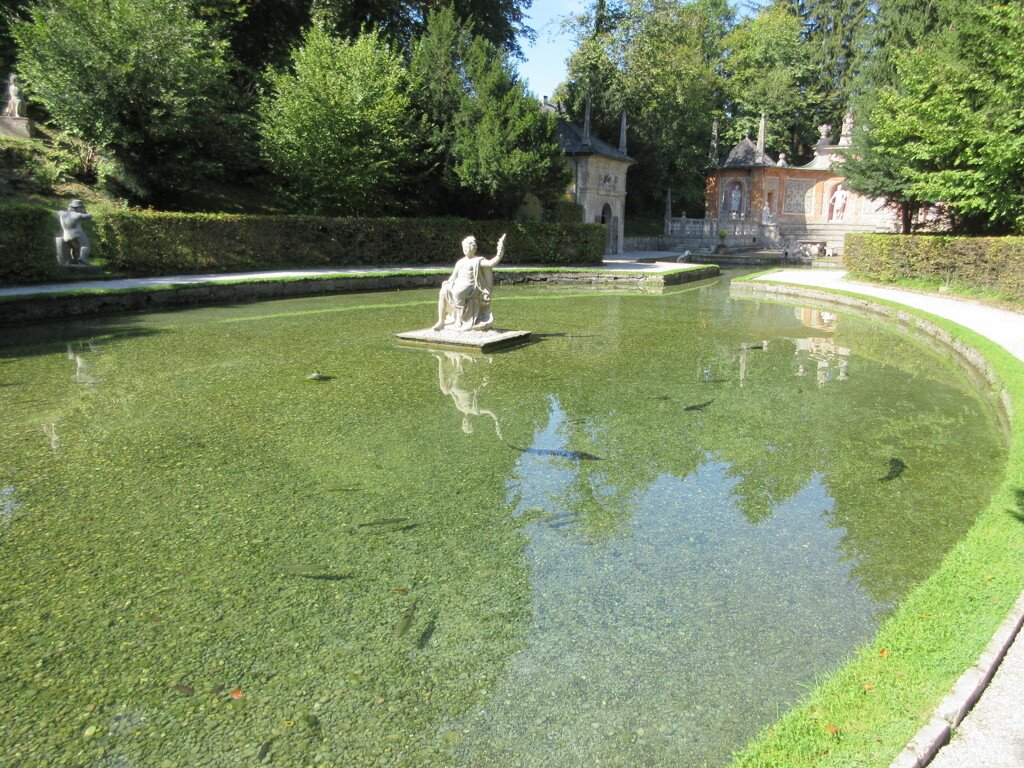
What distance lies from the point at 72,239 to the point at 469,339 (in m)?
10.3

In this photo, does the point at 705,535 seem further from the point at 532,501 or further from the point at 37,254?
the point at 37,254

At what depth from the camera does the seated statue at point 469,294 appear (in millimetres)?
10023

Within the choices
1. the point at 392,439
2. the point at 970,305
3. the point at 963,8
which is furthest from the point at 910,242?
the point at 392,439

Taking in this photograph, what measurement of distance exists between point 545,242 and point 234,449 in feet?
66.1

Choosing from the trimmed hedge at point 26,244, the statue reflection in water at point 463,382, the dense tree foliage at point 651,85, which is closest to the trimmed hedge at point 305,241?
the trimmed hedge at point 26,244

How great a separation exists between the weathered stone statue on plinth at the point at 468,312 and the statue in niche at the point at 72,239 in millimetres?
9045

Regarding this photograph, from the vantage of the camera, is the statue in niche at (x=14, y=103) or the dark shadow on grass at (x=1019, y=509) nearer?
the dark shadow on grass at (x=1019, y=509)

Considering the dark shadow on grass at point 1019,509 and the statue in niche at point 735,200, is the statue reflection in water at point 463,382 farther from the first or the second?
the statue in niche at point 735,200

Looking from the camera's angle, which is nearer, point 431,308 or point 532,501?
point 532,501

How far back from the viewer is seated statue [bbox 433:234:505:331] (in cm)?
1002

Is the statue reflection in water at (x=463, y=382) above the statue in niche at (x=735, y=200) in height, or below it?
below

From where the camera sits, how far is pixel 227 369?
8.45m

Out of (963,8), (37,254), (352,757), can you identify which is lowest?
(352,757)

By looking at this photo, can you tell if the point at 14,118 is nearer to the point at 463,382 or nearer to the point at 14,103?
the point at 14,103
